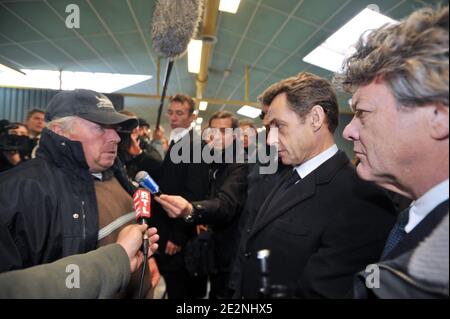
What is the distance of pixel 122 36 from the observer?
206 cm

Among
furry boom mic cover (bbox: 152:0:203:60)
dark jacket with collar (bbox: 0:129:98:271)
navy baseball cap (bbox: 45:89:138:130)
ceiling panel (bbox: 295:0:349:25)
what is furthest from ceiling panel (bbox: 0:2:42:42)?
ceiling panel (bbox: 295:0:349:25)

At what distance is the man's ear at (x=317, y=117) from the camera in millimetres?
1202

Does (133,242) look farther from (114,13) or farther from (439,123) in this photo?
(114,13)

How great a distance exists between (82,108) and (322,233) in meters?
1.04

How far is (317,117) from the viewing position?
120cm

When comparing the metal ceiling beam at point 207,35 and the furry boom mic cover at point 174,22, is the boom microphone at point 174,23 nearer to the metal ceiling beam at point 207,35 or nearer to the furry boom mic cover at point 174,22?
the furry boom mic cover at point 174,22

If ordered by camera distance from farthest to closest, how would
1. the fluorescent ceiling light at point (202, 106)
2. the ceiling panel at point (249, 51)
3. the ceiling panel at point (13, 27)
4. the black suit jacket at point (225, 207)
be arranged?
the fluorescent ceiling light at point (202, 106), the ceiling panel at point (249, 51), the black suit jacket at point (225, 207), the ceiling panel at point (13, 27)

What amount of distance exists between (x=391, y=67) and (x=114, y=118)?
1.04 m

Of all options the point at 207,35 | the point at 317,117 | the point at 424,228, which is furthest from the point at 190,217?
the point at 207,35

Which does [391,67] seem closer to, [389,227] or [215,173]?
[389,227]

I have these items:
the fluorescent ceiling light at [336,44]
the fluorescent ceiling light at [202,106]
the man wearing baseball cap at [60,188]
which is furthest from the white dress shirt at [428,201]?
the fluorescent ceiling light at [202,106]

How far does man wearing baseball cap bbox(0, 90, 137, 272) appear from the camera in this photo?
98 centimetres

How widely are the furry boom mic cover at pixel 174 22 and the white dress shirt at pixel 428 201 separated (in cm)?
100
